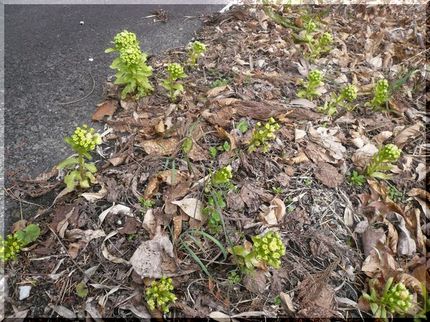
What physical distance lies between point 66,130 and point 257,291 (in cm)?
154

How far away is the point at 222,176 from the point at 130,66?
3.15ft

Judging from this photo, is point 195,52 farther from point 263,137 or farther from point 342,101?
point 342,101

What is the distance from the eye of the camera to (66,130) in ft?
7.73

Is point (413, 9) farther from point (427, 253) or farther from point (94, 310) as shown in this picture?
point (94, 310)

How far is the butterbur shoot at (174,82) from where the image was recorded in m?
2.36

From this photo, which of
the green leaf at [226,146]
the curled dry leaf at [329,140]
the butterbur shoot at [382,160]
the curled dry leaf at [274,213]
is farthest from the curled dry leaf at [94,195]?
the butterbur shoot at [382,160]

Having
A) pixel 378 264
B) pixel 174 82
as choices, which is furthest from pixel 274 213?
pixel 174 82

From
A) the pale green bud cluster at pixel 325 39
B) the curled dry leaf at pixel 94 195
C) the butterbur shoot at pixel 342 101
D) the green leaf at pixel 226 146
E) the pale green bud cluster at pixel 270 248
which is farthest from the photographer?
the pale green bud cluster at pixel 325 39

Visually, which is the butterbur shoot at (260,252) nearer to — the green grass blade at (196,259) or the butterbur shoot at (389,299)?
the green grass blade at (196,259)

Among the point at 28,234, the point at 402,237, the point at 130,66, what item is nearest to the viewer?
the point at 28,234

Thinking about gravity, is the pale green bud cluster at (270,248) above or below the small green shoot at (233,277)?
above

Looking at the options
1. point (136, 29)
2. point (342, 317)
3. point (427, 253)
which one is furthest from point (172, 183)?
point (136, 29)

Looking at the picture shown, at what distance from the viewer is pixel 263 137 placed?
A: 2174 millimetres

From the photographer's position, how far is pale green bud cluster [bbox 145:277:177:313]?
162cm
